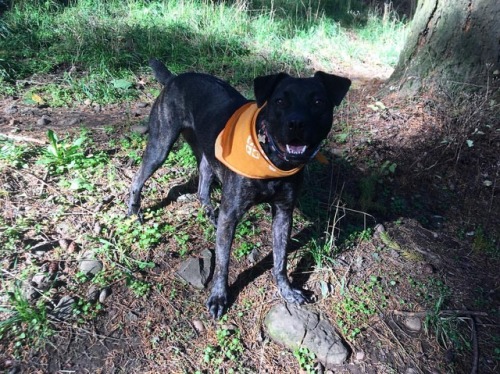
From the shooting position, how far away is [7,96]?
17.0ft

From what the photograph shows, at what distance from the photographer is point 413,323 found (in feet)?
9.50

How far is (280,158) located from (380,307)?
138 cm

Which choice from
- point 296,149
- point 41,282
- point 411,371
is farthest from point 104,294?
point 411,371

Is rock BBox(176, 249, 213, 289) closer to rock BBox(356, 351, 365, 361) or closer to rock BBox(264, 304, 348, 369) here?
rock BBox(264, 304, 348, 369)

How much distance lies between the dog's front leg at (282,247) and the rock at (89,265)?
4.52ft

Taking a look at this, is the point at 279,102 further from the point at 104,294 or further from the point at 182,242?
the point at 104,294

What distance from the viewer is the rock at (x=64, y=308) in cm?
268

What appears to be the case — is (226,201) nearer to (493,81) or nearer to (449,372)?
(449,372)

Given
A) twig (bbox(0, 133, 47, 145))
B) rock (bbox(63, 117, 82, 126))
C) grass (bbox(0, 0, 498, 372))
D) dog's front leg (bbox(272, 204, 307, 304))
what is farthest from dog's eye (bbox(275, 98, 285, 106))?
rock (bbox(63, 117, 82, 126))

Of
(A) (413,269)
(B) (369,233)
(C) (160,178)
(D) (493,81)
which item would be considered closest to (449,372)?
(A) (413,269)

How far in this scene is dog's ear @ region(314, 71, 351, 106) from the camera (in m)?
2.91

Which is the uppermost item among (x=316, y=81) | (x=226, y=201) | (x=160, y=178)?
(x=316, y=81)

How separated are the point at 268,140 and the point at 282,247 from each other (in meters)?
0.87

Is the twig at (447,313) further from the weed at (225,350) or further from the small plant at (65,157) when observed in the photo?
the small plant at (65,157)
